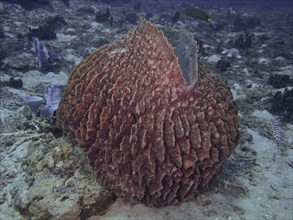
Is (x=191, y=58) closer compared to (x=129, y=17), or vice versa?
(x=191, y=58)

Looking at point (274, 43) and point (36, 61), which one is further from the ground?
point (274, 43)

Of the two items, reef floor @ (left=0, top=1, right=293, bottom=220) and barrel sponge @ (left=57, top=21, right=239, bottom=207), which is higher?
barrel sponge @ (left=57, top=21, right=239, bottom=207)

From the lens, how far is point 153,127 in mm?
3346

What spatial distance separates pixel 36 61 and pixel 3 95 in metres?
2.40

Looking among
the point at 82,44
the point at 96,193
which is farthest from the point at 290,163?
the point at 82,44

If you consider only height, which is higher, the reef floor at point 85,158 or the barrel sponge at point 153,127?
the barrel sponge at point 153,127

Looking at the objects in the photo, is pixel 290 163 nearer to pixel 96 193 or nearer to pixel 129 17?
pixel 96 193

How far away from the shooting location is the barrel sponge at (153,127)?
11.0 feet

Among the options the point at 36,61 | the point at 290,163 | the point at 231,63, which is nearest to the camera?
the point at 290,163

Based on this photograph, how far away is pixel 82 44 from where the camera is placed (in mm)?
11984

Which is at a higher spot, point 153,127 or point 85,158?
point 153,127

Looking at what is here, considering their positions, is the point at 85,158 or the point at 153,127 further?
the point at 85,158

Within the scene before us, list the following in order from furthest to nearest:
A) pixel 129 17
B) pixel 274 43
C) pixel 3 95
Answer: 1. pixel 129 17
2. pixel 274 43
3. pixel 3 95

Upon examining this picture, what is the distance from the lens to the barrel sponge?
3.36m
